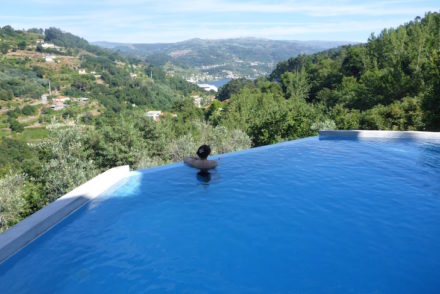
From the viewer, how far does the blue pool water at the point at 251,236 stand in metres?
4.36

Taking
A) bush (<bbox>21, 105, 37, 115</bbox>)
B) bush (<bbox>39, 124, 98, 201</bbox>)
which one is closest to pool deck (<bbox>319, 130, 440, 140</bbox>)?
bush (<bbox>39, 124, 98, 201</bbox>)

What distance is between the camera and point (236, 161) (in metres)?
9.62

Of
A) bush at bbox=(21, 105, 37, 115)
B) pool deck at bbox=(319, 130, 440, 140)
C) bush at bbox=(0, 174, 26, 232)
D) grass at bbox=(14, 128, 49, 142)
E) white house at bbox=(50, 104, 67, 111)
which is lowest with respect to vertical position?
grass at bbox=(14, 128, 49, 142)

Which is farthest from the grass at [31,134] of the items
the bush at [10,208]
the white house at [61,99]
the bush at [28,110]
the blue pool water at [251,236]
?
the blue pool water at [251,236]

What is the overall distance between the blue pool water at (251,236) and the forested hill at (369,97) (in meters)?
6.57

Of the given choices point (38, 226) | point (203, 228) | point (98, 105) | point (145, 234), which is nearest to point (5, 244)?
point (38, 226)

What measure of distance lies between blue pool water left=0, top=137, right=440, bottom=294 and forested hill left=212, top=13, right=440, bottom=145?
6575 millimetres

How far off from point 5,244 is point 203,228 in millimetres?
3086

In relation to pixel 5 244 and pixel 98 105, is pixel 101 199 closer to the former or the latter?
pixel 5 244

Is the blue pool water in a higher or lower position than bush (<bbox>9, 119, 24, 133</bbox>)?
higher

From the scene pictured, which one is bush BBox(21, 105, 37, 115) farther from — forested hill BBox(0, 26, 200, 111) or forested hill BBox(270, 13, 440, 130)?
forested hill BBox(270, 13, 440, 130)

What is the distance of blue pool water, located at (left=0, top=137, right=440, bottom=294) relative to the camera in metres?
4.36

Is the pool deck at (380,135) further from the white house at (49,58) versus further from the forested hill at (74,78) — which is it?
the white house at (49,58)

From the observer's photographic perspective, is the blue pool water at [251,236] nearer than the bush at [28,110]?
Yes
